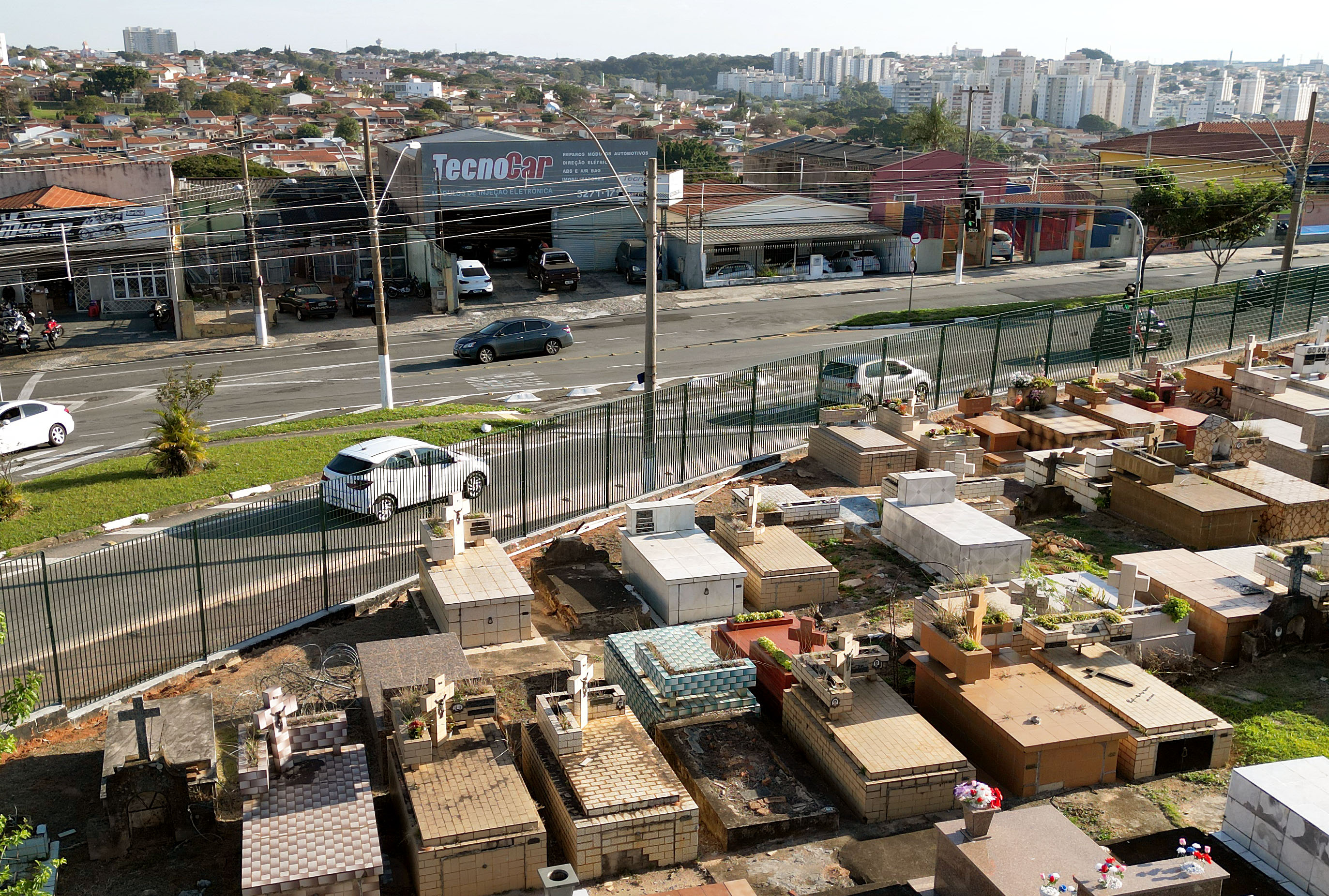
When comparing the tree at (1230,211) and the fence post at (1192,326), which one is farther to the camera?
the tree at (1230,211)

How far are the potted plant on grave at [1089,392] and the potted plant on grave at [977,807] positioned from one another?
1649 cm

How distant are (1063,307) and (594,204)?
20.7m

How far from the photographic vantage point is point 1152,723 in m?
13.2

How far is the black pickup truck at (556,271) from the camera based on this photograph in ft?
160

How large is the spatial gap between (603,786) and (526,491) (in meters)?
9.53

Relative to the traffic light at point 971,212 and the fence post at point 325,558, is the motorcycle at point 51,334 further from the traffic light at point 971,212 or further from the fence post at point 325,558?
the traffic light at point 971,212

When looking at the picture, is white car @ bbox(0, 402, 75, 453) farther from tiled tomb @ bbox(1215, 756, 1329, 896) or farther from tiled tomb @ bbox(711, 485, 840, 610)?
tiled tomb @ bbox(1215, 756, 1329, 896)

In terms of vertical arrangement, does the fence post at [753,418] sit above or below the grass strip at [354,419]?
above

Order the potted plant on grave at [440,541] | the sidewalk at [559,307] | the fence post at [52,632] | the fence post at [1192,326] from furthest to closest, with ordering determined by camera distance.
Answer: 1. the sidewalk at [559,307]
2. the fence post at [1192,326]
3. the potted plant on grave at [440,541]
4. the fence post at [52,632]

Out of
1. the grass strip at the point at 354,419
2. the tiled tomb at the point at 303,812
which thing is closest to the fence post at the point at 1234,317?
the grass strip at the point at 354,419

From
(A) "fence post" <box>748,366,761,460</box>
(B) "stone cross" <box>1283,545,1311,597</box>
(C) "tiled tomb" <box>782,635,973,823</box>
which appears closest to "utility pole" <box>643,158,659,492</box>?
(A) "fence post" <box>748,366,761,460</box>

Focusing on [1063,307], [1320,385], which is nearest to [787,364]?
[1320,385]

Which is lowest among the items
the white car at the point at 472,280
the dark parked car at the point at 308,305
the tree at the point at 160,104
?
the dark parked car at the point at 308,305

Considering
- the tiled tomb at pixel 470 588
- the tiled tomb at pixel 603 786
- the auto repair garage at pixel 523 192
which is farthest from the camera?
the auto repair garage at pixel 523 192
